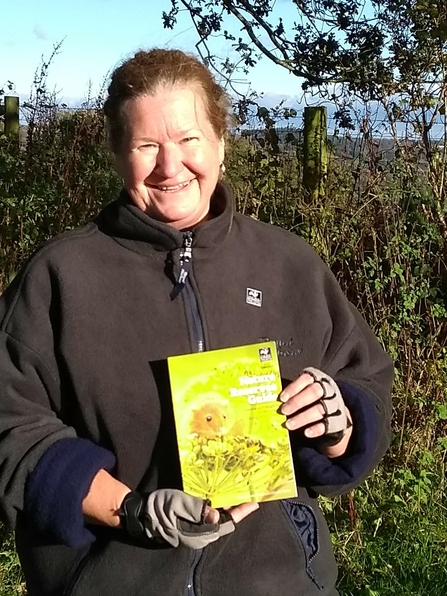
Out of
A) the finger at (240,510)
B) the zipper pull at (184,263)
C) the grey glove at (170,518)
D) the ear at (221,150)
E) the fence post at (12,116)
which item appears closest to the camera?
the grey glove at (170,518)

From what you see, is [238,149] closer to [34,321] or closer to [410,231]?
[410,231]

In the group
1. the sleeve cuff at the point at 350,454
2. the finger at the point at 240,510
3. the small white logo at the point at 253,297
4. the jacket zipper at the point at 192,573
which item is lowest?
the jacket zipper at the point at 192,573

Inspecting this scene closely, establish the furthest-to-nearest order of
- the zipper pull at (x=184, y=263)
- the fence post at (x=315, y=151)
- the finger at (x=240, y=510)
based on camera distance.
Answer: the fence post at (x=315, y=151), the zipper pull at (x=184, y=263), the finger at (x=240, y=510)

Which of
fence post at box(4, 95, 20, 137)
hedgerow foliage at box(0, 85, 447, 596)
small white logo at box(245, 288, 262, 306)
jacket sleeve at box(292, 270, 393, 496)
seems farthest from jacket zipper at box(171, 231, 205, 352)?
fence post at box(4, 95, 20, 137)

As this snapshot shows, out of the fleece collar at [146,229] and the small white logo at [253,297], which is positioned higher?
the fleece collar at [146,229]

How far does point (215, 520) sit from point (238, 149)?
317cm

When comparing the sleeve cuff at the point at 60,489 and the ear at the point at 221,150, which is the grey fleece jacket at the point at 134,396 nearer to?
the sleeve cuff at the point at 60,489

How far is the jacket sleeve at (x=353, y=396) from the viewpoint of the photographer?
2.05 metres

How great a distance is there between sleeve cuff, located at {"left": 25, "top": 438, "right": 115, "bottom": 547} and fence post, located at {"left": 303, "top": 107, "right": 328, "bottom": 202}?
322 centimetres

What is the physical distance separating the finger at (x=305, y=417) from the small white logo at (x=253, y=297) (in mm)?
315

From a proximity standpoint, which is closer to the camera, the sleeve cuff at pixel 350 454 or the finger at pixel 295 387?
the finger at pixel 295 387

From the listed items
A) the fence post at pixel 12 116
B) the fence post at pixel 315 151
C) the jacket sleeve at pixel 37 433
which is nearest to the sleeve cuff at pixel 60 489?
the jacket sleeve at pixel 37 433

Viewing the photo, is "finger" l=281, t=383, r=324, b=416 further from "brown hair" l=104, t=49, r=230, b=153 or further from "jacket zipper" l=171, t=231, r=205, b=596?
"brown hair" l=104, t=49, r=230, b=153

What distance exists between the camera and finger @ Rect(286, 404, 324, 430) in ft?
6.36
